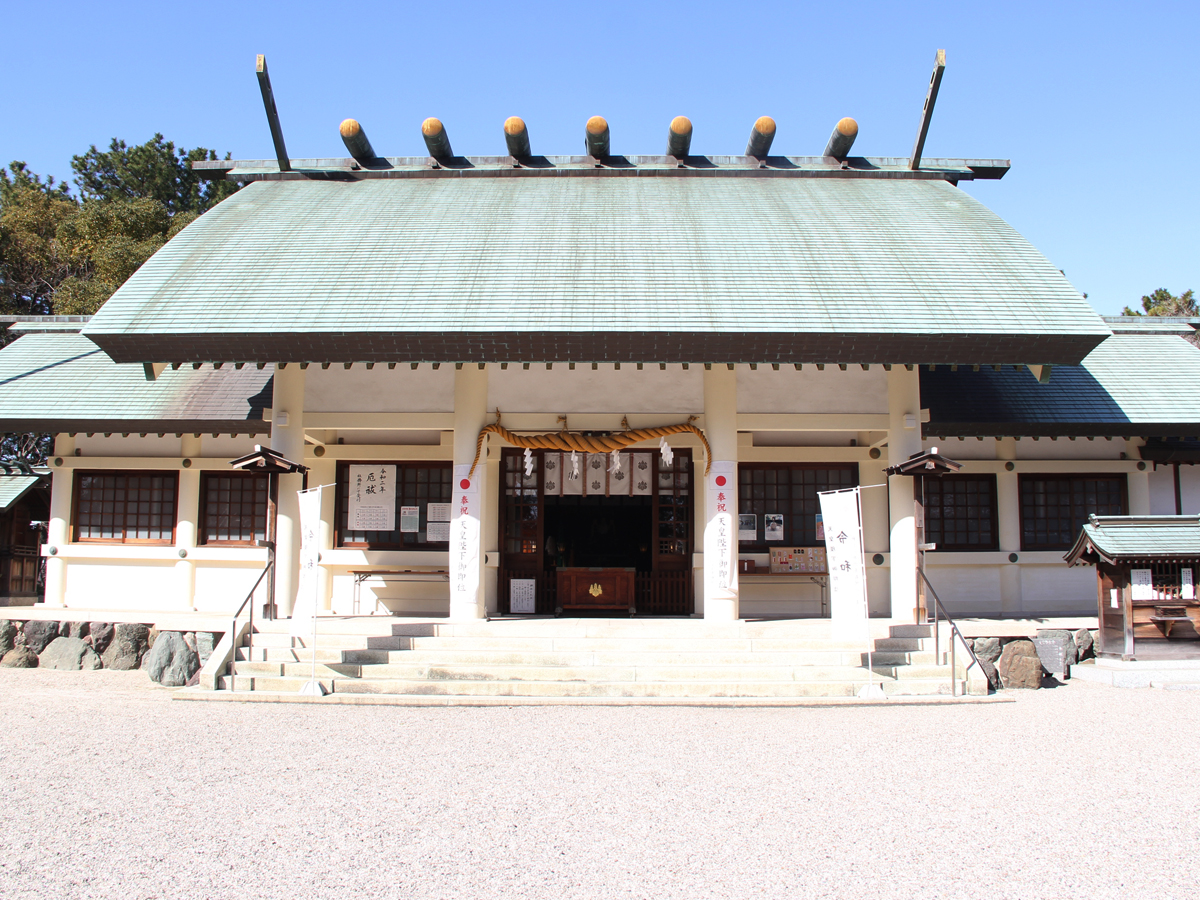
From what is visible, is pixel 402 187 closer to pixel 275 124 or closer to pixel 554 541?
pixel 275 124

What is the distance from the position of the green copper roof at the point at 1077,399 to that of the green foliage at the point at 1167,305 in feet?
50.7

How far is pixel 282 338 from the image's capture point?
10344mm

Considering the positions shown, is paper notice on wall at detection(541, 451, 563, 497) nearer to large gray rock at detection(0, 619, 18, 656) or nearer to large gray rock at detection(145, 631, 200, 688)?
large gray rock at detection(145, 631, 200, 688)

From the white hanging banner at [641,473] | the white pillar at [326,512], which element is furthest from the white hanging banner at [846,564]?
the white pillar at [326,512]

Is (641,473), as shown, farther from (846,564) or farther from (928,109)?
(928,109)

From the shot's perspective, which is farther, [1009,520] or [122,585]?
[122,585]

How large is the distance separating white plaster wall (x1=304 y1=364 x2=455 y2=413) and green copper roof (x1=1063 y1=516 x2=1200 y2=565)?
852cm

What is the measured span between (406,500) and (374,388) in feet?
7.92

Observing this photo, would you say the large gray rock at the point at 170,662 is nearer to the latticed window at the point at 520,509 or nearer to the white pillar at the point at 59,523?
the white pillar at the point at 59,523

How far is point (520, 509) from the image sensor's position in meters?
13.3

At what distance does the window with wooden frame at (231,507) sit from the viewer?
44.5 ft

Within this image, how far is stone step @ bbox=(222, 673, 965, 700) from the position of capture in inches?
361

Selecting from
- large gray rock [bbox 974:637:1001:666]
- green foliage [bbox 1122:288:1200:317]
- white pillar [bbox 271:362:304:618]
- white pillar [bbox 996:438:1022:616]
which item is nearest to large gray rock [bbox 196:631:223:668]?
white pillar [bbox 271:362:304:618]

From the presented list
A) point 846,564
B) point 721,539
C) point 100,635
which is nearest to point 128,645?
point 100,635
